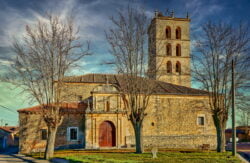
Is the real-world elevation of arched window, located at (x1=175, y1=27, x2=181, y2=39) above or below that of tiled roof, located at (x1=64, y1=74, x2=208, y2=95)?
above

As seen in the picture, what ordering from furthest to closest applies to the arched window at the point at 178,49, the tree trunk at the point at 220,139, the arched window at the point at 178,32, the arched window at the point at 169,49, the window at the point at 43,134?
the arched window at the point at 178,32 → the arched window at the point at 178,49 → the arched window at the point at 169,49 → the window at the point at 43,134 → the tree trunk at the point at 220,139

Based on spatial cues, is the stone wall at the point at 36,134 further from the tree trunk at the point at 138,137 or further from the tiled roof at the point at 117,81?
the tree trunk at the point at 138,137

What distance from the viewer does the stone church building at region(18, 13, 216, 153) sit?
26234 mm

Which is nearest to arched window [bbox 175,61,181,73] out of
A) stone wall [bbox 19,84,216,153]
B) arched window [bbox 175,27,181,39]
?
arched window [bbox 175,27,181,39]

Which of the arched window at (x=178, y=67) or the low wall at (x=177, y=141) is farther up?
the arched window at (x=178, y=67)

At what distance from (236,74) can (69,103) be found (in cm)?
1722

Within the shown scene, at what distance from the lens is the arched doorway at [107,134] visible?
26.7 meters

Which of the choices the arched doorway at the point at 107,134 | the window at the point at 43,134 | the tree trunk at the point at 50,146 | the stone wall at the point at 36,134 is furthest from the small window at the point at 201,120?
the tree trunk at the point at 50,146

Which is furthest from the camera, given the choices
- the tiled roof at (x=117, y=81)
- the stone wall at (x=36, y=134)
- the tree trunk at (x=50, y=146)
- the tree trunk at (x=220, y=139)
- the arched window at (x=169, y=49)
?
the arched window at (x=169, y=49)

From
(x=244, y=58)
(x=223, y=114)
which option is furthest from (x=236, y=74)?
(x=223, y=114)

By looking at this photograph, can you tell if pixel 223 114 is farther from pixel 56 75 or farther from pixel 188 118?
pixel 56 75

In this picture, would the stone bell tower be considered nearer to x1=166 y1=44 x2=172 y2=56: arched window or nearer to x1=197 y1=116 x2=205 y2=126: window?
x1=166 y1=44 x2=172 y2=56: arched window

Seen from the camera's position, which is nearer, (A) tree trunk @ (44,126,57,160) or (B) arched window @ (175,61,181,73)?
(A) tree trunk @ (44,126,57,160)

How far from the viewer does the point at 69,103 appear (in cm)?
2892
